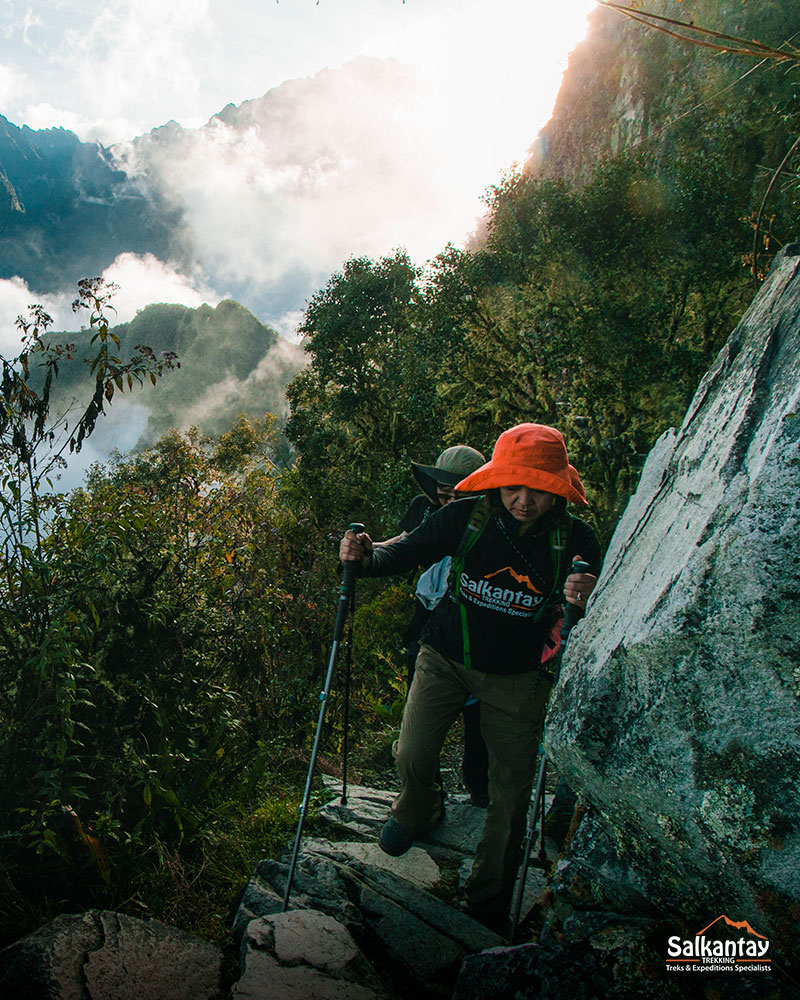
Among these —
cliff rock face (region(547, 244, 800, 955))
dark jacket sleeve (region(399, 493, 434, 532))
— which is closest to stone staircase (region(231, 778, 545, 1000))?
cliff rock face (region(547, 244, 800, 955))

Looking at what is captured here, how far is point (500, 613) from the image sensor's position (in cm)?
361

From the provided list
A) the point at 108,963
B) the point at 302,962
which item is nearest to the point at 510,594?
the point at 302,962

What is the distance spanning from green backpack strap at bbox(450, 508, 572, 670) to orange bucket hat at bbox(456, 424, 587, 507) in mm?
199

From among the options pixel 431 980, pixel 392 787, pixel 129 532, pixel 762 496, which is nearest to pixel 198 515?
pixel 129 532

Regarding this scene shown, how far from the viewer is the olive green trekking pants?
137 inches

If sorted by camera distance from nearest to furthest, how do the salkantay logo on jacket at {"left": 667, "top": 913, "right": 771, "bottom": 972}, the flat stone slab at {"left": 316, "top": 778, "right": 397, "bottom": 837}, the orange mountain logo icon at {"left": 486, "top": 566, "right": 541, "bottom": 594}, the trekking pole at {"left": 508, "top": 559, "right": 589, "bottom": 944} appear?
the salkantay logo on jacket at {"left": 667, "top": 913, "right": 771, "bottom": 972}
the trekking pole at {"left": 508, "top": 559, "right": 589, "bottom": 944}
the orange mountain logo icon at {"left": 486, "top": 566, "right": 541, "bottom": 594}
the flat stone slab at {"left": 316, "top": 778, "right": 397, "bottom": 837}

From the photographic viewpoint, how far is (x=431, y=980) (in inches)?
113

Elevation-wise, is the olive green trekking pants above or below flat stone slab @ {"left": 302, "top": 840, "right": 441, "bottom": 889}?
above

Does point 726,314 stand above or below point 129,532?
above

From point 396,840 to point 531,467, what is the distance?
2.59 m

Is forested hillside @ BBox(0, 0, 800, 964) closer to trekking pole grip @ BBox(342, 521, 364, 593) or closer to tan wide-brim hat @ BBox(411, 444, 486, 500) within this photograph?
trekking pole grip @ BBox(342, 521, 364, 593)

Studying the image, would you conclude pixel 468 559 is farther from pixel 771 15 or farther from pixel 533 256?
pixel 771 15

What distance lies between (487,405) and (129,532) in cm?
1000

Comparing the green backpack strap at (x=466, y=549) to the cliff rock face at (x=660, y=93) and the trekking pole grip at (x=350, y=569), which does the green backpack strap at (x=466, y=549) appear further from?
the cliff rock face at (x=660, y=93)
